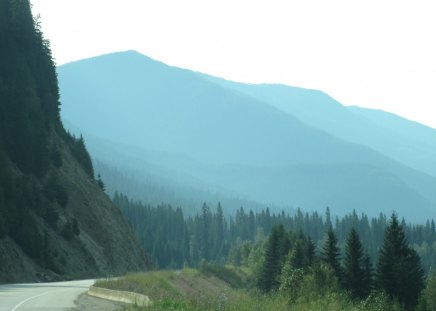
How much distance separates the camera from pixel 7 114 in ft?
232

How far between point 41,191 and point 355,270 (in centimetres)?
2772

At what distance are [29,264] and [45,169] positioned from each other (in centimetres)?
1660

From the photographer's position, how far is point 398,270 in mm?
66625

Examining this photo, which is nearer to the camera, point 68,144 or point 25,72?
point 25,72

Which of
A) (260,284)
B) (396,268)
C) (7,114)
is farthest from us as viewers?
(260,284)

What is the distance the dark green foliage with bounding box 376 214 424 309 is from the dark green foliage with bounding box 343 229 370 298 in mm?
1292

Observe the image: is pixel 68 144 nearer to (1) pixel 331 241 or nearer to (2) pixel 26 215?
(2) pixel 26 215

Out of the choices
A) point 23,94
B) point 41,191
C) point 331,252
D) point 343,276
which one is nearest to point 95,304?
point 331,252

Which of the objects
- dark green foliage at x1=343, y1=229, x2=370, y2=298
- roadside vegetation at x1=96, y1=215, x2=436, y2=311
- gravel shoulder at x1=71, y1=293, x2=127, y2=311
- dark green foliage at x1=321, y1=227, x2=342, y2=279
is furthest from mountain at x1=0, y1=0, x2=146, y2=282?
dark green foliage at x1=343, y1=229, x2=370, y2=298

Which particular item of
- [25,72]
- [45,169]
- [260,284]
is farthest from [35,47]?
[260,284]

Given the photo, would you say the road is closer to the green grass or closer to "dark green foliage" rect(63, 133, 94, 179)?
the green grass

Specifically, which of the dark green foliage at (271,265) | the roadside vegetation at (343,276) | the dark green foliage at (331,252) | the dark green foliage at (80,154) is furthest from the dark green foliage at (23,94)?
the dark green foliage at (271,265)

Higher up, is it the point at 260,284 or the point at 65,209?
the point at 65,209

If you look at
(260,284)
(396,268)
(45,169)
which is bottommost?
(260,284)
